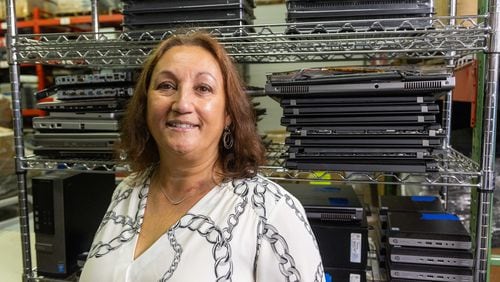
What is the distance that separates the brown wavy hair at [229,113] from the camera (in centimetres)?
97

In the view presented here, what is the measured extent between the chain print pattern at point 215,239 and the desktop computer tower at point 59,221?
67 cm

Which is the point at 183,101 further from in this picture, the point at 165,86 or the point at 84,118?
the point at 84,118

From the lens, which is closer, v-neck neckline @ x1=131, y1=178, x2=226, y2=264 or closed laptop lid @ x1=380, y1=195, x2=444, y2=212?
v-neck neckline @ x1=131, y1=178, x2=226, y2=264

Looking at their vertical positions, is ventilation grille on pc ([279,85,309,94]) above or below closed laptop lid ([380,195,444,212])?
above

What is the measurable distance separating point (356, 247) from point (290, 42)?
0.64 meters

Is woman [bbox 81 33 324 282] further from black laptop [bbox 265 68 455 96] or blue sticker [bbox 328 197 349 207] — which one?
blue sticker [bbox 328 197 349 207]

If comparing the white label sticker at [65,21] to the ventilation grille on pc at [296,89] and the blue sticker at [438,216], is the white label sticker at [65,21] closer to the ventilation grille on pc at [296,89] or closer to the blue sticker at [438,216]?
the ventilation grille on pc at [296,89]

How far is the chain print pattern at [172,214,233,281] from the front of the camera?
32.6 inches

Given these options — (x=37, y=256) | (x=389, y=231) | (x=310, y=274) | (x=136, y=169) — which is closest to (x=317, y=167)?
(x=389, y=231)

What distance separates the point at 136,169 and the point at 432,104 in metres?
0.84

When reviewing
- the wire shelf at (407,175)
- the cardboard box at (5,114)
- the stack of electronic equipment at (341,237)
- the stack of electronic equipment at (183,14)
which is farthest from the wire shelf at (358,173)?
the cardboard box at (5,114)

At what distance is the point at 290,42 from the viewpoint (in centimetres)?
119

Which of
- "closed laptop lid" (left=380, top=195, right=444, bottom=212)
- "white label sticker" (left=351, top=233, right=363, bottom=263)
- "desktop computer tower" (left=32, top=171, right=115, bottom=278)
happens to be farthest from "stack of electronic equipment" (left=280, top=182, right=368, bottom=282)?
"desktop computer tower" (left=32, top=171, right=115, bottom=278)

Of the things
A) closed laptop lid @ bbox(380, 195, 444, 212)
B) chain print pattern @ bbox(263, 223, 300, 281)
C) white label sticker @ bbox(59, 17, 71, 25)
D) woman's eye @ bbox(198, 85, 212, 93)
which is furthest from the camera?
white label sticker @ bbox(59, 17, 71, 25)
